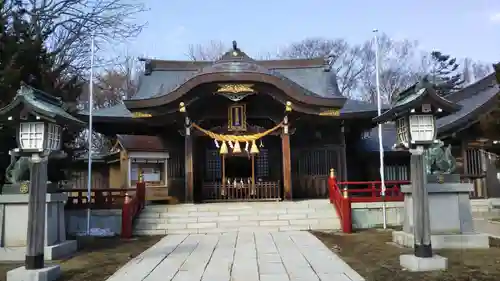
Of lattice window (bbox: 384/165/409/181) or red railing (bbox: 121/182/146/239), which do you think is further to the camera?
lattice window (bbox: 384/165/409/181)

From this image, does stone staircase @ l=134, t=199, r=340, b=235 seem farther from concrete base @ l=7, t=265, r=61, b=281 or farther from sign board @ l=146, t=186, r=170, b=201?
concrete base @ l=7, t=265, r=61, b=281

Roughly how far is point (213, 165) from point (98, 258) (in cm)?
917

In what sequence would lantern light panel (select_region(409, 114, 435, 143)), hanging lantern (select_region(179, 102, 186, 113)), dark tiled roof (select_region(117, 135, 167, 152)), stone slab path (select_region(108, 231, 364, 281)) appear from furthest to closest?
dark tiled roof (select_region(117, 135, 167, 152)) < hanging lantern (select_region(179, 102, 186, 113)) < lantern light panel (select_region(409, 114, 435, 143)) < stone slab path (select_region(108, 231, 364, 281))

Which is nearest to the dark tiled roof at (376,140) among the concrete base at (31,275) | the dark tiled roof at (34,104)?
the dark tiled roof at (34,104)

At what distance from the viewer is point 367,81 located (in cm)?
3481

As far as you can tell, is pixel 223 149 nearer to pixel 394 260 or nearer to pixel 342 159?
pixel 342 159

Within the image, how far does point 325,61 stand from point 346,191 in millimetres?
10322

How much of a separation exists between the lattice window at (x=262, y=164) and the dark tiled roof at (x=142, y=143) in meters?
3.83

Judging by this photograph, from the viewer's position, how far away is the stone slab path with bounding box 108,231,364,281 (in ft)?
21.9

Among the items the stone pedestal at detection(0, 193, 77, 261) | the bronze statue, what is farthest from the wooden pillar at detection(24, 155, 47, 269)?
the bronze statue

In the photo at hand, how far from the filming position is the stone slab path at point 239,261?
6.66m

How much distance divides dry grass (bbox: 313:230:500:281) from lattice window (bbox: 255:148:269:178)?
6.95 m

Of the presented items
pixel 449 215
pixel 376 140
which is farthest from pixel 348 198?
pixel 376 140

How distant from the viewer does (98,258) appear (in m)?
8.53
